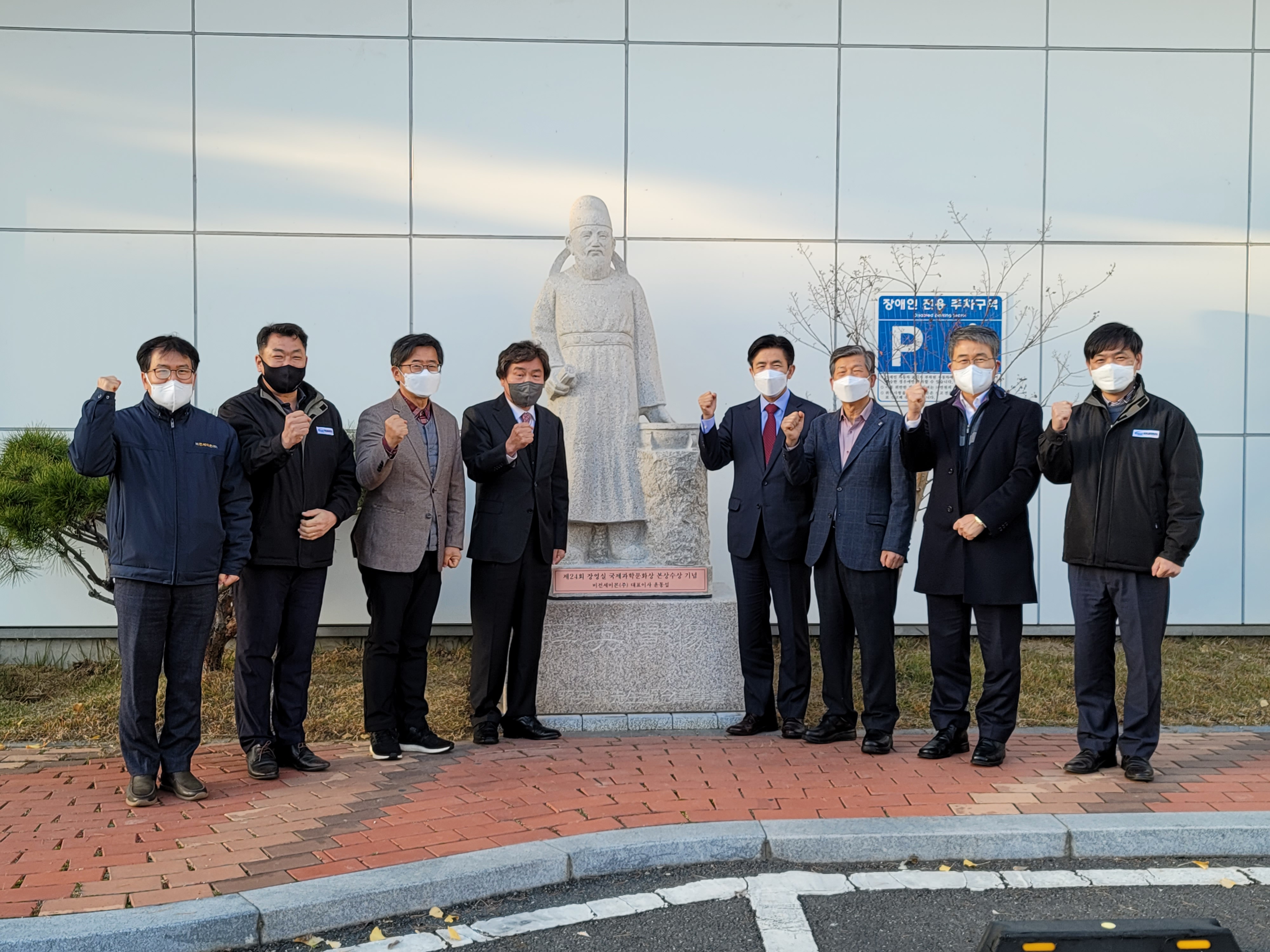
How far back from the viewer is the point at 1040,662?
26.0ft

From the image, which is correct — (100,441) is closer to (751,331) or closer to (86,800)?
(86,800)


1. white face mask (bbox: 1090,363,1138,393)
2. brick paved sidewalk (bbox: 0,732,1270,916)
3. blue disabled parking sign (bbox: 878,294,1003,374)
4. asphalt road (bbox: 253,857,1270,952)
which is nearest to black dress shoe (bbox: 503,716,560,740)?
brick paved sidewalk (bbox: 0,732,1270,916)

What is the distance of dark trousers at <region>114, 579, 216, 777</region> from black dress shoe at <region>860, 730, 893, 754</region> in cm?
300

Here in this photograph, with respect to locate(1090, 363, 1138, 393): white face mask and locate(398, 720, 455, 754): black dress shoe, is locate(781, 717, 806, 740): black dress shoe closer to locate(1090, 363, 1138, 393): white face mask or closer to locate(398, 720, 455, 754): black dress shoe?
locate(398, 720, 455, 754): black dress shoe

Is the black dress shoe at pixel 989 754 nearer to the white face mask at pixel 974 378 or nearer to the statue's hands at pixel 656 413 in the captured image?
the white face mask at pixel 974 378

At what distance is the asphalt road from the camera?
11.2ft

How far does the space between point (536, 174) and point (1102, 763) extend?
18.3ft

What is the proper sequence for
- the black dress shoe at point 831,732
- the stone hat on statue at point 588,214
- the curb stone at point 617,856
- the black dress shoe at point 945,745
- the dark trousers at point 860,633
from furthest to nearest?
1. the stone hat on statue at point 588,214
2. the black dress shoe at point 831,732
3. the dark trousers at point 860,633
4. the black dress shoe at point 945,745
5. the curb stone at point 617,856

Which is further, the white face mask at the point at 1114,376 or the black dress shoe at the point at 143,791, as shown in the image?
the white face mask at the point at 1114,376

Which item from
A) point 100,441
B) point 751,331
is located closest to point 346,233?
point 751,331

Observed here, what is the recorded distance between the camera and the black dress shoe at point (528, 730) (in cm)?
580

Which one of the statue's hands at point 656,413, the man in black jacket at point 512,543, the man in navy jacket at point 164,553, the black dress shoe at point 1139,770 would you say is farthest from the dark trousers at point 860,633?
the man in navy jacket at point 164,553

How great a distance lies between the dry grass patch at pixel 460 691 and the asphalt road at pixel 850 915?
2.26m

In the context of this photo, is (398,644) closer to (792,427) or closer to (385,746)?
(385,746)
